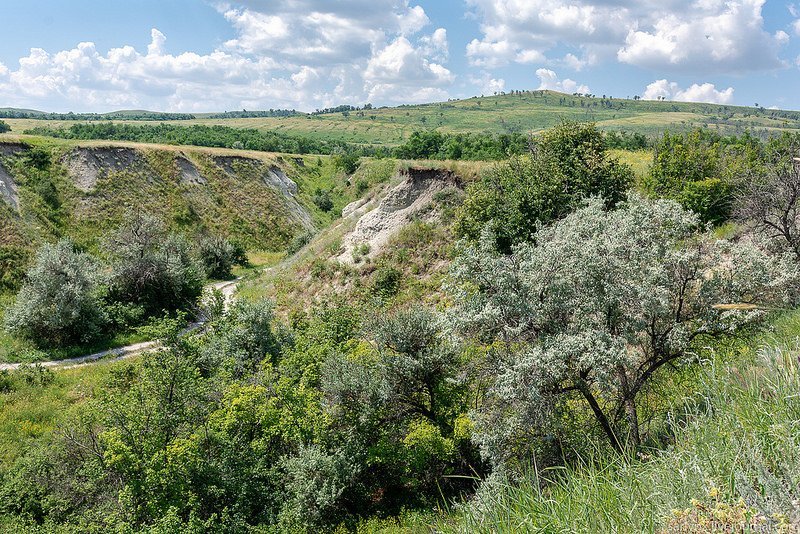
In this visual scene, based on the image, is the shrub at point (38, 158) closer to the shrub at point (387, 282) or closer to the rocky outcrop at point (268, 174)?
the rocky outcrop at point (268, 174)

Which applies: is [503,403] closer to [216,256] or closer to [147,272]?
[147,272]

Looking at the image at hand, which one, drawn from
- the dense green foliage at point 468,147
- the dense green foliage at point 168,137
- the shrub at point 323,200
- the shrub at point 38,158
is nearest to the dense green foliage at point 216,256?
the shrub at point 38,158

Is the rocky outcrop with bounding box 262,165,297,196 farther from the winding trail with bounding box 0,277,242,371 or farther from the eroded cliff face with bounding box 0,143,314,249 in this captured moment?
the winding trail with bounding box 0,277,242,371

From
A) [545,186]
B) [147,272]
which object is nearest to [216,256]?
[147,272]

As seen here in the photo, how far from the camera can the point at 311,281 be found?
26.9 m

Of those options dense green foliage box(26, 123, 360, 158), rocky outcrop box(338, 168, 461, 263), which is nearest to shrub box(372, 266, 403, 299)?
rocky outcrop box(338, 168, 461, 263)

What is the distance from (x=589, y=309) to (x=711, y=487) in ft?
19.2

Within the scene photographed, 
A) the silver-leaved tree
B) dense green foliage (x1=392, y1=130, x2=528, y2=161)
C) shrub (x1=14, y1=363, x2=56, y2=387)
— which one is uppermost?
dense green foliage (x1=392, y1=130, x2=528, y2=161)

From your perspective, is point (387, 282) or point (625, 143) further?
point (625, 143)

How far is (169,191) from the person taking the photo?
154 feet

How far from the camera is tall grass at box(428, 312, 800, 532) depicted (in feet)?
9.05

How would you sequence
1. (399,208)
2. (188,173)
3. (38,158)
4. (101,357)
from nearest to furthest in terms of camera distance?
(101,357)
(399,208)
(38,158)
(188,173)

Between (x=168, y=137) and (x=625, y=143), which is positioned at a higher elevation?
(x=168, y=137)

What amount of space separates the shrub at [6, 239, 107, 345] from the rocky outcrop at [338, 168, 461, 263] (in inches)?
562
